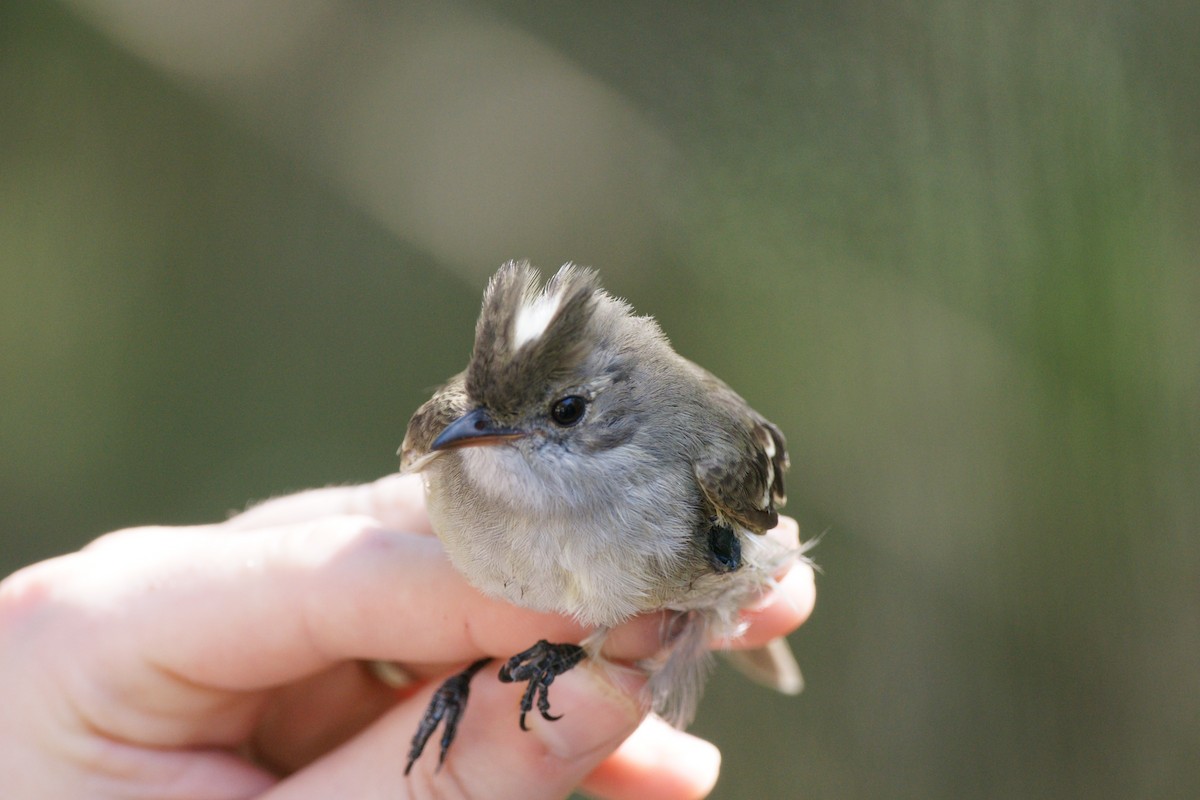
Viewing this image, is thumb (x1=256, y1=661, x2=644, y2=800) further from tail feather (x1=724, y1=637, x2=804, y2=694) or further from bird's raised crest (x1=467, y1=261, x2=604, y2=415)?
tail feather (x1=724, y1=637, x2=804, y2=694)

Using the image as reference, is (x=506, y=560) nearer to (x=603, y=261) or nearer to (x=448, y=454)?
(x=448, y=454)

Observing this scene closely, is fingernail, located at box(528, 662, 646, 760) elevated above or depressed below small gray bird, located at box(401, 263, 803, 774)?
below

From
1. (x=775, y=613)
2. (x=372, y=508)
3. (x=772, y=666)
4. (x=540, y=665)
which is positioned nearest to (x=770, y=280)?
(x=772, y=666)

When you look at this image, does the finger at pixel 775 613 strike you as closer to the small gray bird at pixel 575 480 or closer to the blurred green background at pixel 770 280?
the small gray bird at pixel 575 480

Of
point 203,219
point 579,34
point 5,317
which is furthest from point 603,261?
point 5,317

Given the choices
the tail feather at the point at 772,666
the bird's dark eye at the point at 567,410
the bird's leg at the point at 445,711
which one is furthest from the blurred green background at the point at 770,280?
the bird's leg at the point at 445,711

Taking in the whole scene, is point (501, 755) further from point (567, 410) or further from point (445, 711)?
point (567, 410)

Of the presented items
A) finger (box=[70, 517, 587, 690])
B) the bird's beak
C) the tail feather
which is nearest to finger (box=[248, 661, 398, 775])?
finger (box=[70, 517, 587, 690])
